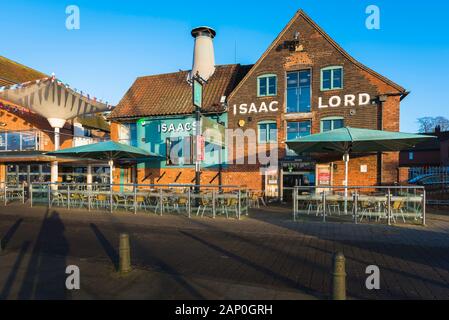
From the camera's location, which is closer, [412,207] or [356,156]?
[412,207]

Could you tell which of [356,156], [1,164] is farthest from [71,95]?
[356,156]

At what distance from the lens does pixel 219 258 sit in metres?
6.09

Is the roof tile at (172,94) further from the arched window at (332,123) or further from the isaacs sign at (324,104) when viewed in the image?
the arched window at (332,123)

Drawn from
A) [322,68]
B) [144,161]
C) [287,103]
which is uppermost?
[322,68]

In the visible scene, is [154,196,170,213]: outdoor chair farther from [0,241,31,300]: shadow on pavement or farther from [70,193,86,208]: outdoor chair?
[0,241,31,300]: shadow on pavement

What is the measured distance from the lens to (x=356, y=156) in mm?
14469

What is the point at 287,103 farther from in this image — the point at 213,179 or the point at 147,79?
the point at 147,79

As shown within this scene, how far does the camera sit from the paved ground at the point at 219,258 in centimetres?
439

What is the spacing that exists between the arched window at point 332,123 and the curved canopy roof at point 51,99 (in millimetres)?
14221

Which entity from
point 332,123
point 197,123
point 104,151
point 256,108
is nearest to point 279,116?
point 256,108

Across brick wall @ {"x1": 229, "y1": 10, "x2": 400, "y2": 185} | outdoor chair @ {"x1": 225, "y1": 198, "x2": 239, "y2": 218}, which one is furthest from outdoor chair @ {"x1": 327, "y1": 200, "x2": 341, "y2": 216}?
outdoor chair @ {"x1": 225, "y1": 198, "x2": 239, "y2": 218}

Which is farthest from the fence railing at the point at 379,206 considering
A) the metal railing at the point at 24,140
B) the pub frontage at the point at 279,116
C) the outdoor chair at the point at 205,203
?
the metal railing at the point at 24,140

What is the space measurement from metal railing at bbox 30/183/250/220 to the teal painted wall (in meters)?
4.72

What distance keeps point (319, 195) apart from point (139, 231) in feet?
21.1
